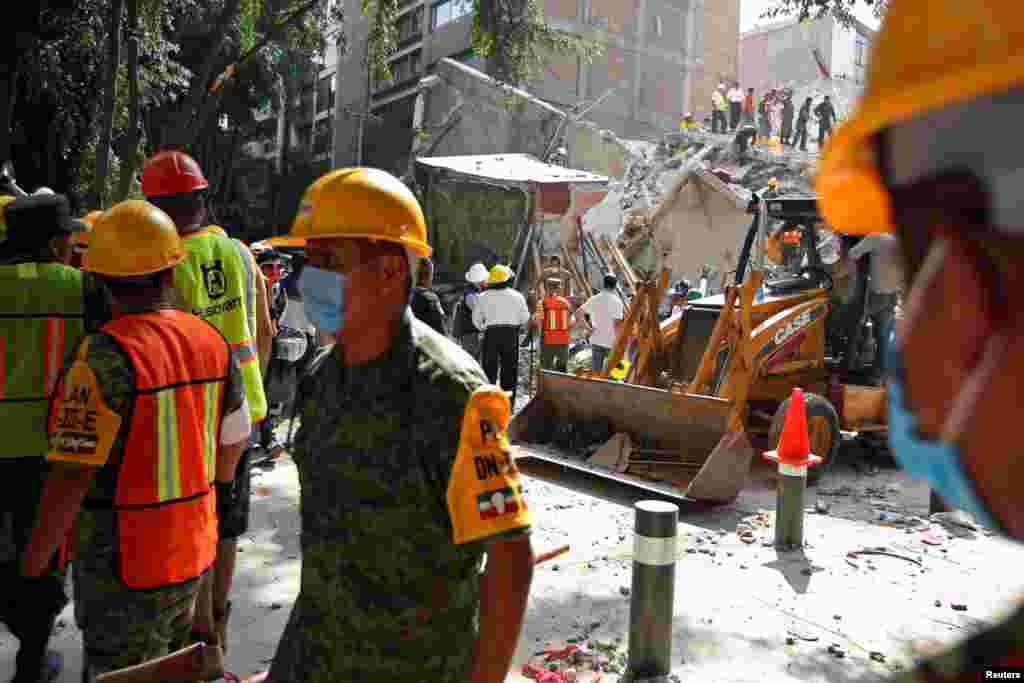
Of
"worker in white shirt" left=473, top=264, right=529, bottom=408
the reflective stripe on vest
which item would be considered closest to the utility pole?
"worker in white shirt" left=473, top=264, right=529, bottom=408

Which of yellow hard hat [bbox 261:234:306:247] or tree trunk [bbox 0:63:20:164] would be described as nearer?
yellow hard hat [bbox 261:234:306:247]

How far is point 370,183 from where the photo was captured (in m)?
1.92

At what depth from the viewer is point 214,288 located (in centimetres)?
360

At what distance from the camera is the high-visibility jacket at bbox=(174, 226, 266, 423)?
3.52 meters

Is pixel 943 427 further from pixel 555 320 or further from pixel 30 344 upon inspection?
pixel 555 320

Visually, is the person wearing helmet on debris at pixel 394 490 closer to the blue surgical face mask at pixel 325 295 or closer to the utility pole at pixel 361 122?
the blue surgical face mask at pixel 325 295

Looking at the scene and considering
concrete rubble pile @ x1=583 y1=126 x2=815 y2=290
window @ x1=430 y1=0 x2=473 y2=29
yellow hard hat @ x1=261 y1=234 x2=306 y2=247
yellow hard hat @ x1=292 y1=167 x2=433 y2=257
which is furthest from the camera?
window @ x1=430 y1=0 x2=473 y2=29

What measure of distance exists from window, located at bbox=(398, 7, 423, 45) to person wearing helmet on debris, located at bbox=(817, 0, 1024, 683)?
137 feet

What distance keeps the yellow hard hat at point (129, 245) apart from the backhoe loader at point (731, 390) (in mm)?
4676

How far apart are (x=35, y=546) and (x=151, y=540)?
0.32m

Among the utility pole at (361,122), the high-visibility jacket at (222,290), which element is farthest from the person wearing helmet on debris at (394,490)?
the utility pole at (361,122)

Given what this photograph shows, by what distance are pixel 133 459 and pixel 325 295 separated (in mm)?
875

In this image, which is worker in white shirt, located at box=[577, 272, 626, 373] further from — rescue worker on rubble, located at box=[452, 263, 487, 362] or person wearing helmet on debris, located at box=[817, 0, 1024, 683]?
person wearing helmet on debris, located at box=[817, 0, 1024, 683]

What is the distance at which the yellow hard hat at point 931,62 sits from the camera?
59 cm
